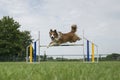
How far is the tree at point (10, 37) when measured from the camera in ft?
167

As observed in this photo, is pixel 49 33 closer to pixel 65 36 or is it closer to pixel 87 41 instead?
pixel 65 36

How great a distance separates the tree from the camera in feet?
167

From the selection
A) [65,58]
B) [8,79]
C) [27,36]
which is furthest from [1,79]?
[27,36]

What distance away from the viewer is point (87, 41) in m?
17.5

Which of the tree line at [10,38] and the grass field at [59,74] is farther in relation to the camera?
the tree line at [10,38]

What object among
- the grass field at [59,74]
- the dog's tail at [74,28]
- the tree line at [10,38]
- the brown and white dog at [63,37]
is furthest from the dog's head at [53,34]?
the tree line at [10,38]

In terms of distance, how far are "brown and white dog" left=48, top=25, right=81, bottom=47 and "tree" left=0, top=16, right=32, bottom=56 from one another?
32044mm

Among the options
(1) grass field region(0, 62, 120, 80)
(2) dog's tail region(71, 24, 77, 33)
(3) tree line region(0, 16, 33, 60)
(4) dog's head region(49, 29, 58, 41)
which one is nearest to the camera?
(1) grass field region(0, 62, 120, 80)

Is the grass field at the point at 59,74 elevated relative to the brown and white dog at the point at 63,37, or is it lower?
lower

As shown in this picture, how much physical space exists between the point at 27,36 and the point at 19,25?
8.76 metres

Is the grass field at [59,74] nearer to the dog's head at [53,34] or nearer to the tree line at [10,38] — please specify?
the dog's head at [53,34]

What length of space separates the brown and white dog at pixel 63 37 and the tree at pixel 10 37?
3204 centimetres

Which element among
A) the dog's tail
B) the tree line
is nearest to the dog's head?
the dog's tail

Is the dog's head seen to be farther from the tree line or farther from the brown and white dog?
the tree line
